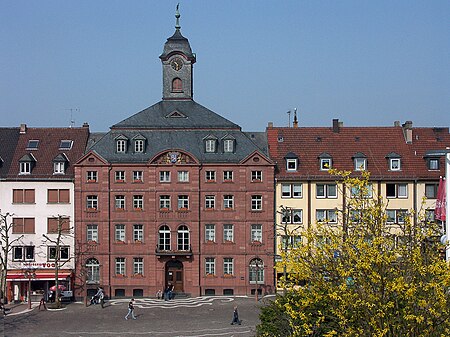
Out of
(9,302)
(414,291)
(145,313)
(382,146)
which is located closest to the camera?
(414,291)

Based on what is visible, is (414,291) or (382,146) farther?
(382,146)

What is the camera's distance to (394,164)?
73.3m

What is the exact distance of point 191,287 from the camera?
71500 millimetres

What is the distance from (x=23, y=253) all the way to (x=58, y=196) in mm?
5730

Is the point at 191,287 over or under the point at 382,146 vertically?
under

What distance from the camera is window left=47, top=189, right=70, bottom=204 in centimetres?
7256

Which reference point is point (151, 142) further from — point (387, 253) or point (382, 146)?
point (387, 253)

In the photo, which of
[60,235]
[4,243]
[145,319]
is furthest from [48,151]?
[145,319]

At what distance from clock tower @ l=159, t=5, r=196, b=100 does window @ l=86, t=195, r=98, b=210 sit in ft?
37.5

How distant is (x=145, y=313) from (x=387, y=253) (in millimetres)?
41019

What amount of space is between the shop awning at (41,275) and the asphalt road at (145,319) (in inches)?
135

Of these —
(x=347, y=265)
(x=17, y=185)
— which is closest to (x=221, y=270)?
(x=17, y=185)

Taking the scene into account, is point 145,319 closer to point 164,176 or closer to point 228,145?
point 164,176

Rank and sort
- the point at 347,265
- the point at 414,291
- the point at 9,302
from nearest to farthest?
the point at 414,291 → the point at 347,265 → the point at 9,302
